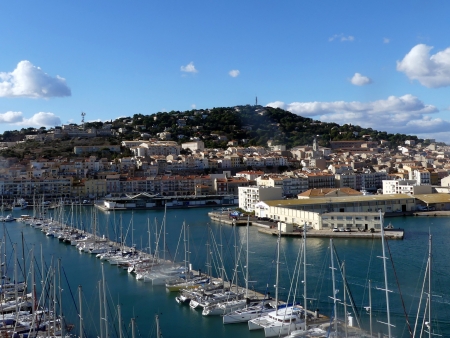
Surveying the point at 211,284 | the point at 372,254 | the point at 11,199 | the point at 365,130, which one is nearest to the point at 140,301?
the point at 211,284

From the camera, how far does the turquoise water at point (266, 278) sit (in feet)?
29.1

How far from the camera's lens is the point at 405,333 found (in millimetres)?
7840

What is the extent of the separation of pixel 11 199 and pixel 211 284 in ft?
80.9

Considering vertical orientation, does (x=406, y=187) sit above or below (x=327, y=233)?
above

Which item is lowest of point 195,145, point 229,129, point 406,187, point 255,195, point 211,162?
point 255,195

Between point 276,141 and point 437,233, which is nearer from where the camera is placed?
point 437,233

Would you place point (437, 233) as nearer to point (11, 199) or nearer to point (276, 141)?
point (11, 199)

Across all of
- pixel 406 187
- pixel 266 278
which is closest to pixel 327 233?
pixel 266 278

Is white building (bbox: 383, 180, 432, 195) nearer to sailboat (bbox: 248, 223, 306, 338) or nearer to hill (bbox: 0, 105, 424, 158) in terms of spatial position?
sailboat (bbox: 248, 223, 306, 338)

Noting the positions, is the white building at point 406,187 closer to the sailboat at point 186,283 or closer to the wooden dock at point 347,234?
the wooden dock at point 347,234

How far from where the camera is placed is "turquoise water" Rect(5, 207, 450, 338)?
8875mm

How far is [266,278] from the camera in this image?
1162 centimetres

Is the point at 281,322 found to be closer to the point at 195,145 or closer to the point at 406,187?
the point at 406,187

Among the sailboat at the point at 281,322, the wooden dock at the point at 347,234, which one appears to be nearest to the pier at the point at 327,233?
the wooden dock at the point at 347,234
